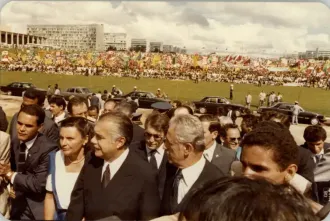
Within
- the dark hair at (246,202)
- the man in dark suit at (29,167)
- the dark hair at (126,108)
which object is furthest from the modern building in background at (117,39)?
the dark hair at (246,202)

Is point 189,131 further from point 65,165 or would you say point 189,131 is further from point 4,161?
point 4,161

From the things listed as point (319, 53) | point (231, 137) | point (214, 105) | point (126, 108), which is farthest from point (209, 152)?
point (214, 105)

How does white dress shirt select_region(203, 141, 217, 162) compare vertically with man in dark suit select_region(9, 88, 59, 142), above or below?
below

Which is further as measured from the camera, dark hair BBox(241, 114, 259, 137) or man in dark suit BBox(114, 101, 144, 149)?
dark hair BBox(241, 114, 259, 137)

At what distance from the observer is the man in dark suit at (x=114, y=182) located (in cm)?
217

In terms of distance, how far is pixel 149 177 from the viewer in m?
2.21

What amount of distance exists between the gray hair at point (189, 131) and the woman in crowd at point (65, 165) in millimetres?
699

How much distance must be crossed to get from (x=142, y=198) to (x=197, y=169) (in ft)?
1.15

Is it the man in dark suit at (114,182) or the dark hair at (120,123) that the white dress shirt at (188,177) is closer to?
the man in dark suit at (114,182)

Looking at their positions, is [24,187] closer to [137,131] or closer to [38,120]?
[38,120]

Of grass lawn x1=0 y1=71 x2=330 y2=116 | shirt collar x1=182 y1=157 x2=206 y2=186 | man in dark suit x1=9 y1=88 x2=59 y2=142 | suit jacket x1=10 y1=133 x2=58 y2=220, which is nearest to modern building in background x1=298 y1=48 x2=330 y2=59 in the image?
shirt collar x1=182 y1=157 x2=206 y2=186

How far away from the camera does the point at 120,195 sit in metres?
2.18

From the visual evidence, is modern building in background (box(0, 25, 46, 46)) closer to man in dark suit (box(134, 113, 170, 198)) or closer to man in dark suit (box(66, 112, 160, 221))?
man in dark suit (box(134, 113, 170, 198))

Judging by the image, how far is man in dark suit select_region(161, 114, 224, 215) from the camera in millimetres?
2244
